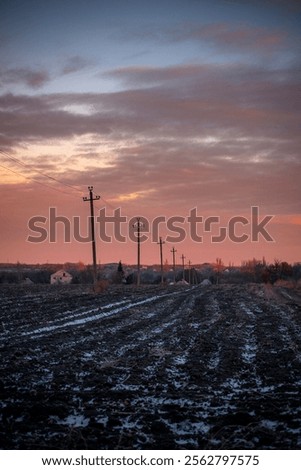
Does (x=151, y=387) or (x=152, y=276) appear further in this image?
(x=152, y=276)

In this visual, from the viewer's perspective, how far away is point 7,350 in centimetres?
1409

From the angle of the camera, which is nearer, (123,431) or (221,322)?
→ (123,431)

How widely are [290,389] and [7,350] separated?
26.8 feet

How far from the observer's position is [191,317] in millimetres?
22859

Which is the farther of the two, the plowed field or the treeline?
the treeline

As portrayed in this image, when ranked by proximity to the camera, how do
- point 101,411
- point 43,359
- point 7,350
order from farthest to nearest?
point 7,350 < point 43,359 < point 101,411

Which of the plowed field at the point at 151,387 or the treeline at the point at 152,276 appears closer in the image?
the plowed field at the point at 151,387

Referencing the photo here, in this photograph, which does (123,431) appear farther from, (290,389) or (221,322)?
(221,322)

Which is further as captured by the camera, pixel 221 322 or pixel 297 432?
pixel 221 322

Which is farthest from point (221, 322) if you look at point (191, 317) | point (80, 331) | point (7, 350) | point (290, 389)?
point (290, 389)
